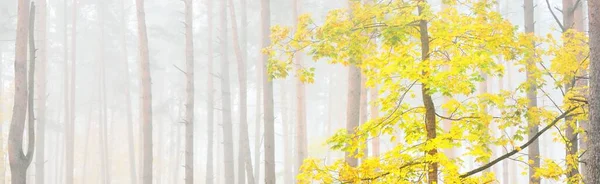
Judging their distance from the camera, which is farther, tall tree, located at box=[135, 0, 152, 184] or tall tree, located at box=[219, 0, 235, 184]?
tall tree, located at box=[219, 0, 235, 184]

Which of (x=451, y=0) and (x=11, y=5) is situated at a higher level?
(x=11, y=5)

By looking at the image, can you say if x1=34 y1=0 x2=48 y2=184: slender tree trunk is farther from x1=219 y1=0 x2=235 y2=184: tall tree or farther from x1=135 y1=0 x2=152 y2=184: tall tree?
x1=219 y1=0 x2=235 y2=184: tall tree

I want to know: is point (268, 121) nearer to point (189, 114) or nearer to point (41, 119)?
point (189, 114)

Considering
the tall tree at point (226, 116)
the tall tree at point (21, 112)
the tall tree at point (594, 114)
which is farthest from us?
the tall tree at point (226, 116)

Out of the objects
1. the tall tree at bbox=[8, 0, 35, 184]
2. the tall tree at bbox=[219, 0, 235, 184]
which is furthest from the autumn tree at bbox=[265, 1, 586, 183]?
the tall tree at bbox=[219, 0, 235, 184]

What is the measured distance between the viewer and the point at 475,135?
6.06 m

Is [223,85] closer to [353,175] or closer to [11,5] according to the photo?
[353,175]

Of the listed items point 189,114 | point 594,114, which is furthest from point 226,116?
point 594,114

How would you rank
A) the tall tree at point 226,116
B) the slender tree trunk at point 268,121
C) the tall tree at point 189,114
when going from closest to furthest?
1. the slender tree trunk at point 268,121
2. the tall tree at point 189,114
3. the tall tree at point 226,116

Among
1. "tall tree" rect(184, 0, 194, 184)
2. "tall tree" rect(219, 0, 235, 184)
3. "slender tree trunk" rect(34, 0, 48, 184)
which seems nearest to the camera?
"tall tree" rect(184, 0, 194, 184)

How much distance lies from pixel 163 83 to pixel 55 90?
9.78 meters

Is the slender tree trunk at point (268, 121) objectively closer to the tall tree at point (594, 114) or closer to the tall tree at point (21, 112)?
the tall tree at point (21, 112)

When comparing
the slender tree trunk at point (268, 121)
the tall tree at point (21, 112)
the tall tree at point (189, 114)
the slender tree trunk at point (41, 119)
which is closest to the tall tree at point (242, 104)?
the tall tree at point (189, 114)

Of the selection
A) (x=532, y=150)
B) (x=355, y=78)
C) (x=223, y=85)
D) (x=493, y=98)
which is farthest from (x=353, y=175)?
(x=223, y=85)
